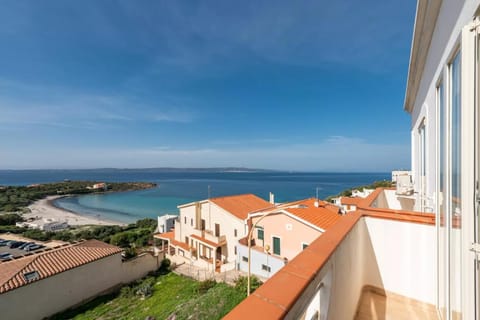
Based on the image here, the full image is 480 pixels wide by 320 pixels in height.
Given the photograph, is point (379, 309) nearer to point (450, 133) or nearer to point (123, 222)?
point (450, 133)

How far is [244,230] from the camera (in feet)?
47.2

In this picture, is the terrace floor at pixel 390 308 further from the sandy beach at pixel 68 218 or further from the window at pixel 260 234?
the sandy beach at pixel 68 218

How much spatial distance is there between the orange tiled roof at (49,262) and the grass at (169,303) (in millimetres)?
2268

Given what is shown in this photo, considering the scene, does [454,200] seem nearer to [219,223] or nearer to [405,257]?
[405,257]

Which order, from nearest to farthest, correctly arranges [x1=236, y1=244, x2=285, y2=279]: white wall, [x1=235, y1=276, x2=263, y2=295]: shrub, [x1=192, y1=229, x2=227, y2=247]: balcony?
[x1=235, y1=276, x2=263, y2=295]: shrub
[x1=236, y1=244, x2=285, y2=279]: white wall
[x1=192, y1=229, x2=227, y2=247]: balcony

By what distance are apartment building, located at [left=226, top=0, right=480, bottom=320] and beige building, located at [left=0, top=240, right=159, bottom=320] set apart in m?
13.7

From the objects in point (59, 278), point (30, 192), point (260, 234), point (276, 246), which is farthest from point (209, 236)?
point (30, 192)

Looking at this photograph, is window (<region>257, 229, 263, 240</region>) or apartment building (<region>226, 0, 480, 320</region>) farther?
window (<region>257, 229, 263, 240</region>)

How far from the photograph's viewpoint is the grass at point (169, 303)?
27.7 ft

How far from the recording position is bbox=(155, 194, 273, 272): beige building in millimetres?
14938

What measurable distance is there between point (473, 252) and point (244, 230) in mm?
13965

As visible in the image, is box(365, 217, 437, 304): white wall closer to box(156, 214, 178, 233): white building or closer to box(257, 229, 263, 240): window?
box(257, 229, 263, 240): window

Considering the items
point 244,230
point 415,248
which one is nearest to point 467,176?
point 415,248

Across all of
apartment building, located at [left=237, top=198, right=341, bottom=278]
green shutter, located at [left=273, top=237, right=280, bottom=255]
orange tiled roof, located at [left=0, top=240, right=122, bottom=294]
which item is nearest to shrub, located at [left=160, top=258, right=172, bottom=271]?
orange tiled roof, located at [left=0, top=240, right=122, bottom=294]
